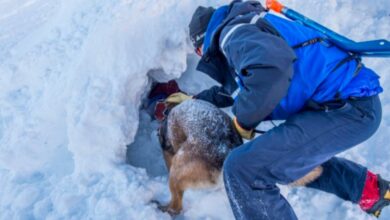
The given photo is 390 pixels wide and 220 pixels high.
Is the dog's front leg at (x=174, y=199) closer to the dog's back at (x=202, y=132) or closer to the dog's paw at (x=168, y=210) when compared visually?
the dog's paw at (x=168, y=210)

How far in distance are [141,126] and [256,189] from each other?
212 cm

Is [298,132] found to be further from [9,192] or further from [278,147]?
[9,192]

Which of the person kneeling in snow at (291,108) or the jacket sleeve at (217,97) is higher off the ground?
the person kneeling in snow at (291,108)

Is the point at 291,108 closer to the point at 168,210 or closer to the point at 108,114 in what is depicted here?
→ the point at 168,210

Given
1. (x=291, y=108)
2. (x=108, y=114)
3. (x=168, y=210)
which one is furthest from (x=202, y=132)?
(x=108, y=114)

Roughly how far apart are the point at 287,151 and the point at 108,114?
1990 millimetres

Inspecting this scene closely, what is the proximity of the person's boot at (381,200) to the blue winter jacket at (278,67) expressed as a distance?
98 cm

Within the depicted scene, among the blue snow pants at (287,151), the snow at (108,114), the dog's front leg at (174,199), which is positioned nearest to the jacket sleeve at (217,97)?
the snow at (108,114)

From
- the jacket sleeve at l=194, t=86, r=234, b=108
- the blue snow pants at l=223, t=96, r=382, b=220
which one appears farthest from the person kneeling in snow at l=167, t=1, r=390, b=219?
the jacket sleeve at l=194, t=86, r=234, b=108

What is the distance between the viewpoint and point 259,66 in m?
2.41

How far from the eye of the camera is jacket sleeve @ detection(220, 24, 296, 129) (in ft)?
7.91

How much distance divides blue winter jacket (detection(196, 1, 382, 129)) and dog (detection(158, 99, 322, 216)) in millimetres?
458

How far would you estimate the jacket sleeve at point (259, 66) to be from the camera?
2410 mm

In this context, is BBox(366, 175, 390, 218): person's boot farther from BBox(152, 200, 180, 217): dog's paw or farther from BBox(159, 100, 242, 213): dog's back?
BBox(152, 200, 180, 217): dog's paw
